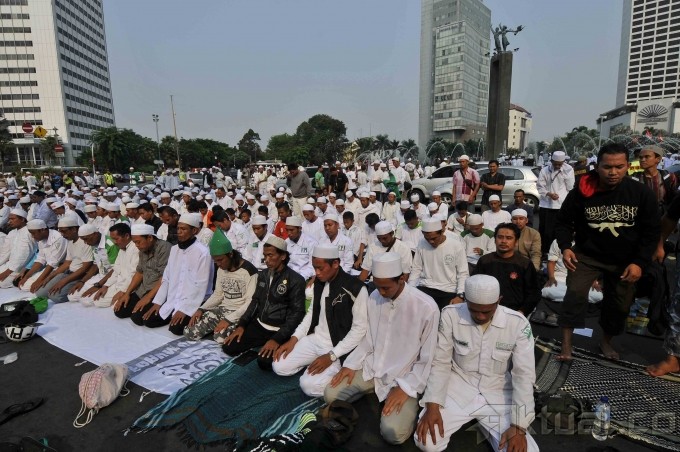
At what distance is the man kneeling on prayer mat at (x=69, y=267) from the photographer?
591cm

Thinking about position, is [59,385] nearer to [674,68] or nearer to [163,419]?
[163,419]

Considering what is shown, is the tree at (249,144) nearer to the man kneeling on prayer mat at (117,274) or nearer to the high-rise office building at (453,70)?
the high-rise office building at (453,70)

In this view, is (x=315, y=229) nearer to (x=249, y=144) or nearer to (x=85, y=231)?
(x=85, y=231)

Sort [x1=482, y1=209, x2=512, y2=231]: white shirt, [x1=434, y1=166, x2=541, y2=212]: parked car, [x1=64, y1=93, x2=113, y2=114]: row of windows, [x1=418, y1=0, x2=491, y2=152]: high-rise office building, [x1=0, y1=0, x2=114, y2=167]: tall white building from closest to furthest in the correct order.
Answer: [x1=482, y1=209, x2=512, y2=231]: white shirt, [x1=434, y1=166, x2=541, y2=212]: parked car, [x1=0, y1=0, x2=114, y2=167]: tall white building, [x1=64, y1=93, x2=113, y2=114]: row of windows, [x1=418, y1=0, x2=491, y2=152]: high-rise office building

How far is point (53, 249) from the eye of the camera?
6.19 metres

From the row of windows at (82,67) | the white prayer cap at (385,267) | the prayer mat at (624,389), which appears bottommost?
the prayer mat at (624,389)

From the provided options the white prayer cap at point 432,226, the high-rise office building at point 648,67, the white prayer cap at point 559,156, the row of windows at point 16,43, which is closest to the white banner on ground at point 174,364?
the white prayer cap at point 432,226

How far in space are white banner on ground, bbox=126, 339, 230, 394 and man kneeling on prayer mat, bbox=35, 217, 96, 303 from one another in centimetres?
278

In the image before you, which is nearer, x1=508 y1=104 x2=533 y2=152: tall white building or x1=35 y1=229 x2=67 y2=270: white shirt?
x1=35 y1=229 x2=67 y2=270: white shirt

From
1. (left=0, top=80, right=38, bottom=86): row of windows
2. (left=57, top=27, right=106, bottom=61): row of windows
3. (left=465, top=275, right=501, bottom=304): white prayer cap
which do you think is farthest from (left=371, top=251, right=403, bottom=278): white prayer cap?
(left=57, top=27, right=106, bottom=61): row of windows

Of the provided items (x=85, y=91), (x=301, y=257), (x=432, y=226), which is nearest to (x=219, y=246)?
(x=301, y=257)

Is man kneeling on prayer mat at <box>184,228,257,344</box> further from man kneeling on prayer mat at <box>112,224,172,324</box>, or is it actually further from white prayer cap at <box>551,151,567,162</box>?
white prayer cap at <box>551,151,567,162</box>

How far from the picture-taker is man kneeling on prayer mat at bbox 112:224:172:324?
16.8 ft

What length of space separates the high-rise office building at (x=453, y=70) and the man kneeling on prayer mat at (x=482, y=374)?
8923 centimetres
